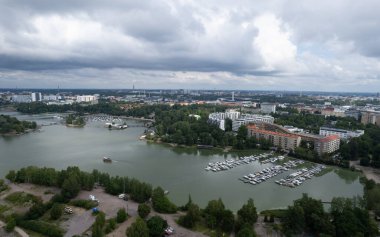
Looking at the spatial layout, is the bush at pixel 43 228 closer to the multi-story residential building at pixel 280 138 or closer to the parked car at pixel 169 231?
the parked car at pixel 169 231

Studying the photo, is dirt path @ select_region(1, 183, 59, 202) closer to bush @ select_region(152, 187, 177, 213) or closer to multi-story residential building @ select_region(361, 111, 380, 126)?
bush @ select_region(152, 187, 177, 213)

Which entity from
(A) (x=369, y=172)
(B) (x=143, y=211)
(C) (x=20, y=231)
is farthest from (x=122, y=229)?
(A) (x=369, y=172)

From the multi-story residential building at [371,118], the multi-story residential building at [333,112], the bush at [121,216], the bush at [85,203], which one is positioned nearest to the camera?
the bush at [121,216]

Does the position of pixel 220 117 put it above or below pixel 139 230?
above

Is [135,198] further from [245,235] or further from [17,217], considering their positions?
[245,235]

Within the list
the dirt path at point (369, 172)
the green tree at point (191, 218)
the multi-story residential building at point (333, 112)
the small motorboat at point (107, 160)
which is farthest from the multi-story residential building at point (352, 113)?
the green tree at point (191, 218)

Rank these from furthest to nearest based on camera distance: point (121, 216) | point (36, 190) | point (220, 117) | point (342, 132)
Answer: point (220, 117)
point (342, 132)
point (36, 190)
point (121, 216)

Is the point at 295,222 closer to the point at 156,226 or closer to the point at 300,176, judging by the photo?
the point at 156,226
